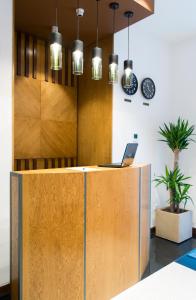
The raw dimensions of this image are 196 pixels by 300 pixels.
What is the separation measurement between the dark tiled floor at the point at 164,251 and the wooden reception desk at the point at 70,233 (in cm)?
90

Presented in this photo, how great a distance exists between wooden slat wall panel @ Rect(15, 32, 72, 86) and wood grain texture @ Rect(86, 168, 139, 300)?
243 centimetres

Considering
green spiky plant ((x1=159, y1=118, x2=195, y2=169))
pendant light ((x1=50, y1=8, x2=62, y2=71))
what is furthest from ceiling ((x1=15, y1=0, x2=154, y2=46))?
green spiky plant ((x1=159, y1=118, x2=195, y2=169))

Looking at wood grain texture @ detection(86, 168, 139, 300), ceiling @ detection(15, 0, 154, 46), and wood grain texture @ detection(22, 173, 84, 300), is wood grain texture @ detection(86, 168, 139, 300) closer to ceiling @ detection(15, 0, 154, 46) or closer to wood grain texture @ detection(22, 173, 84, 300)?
wood grain texture @ detection(22, 173, 84, 300)

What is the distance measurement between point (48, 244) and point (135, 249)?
1.21 m

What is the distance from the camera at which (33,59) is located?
3.87 meters

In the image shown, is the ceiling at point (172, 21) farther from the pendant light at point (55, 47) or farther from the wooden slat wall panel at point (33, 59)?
the pendant light at point (55, 47)

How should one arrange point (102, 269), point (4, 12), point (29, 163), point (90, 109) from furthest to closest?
point (90, 109) → point (29, 163) → point (4, 12) → point (102, 269)

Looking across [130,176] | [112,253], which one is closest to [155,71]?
[130,176]

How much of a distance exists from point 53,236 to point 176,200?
279cm

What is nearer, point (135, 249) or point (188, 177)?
point (135, 249)

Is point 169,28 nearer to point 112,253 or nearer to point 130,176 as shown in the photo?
point 130,176

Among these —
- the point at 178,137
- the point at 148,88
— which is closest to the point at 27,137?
the point at 148,88

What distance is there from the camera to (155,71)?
4523mm

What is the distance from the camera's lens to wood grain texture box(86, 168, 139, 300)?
7.24 feet
